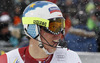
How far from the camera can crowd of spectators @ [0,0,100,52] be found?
5.86 m

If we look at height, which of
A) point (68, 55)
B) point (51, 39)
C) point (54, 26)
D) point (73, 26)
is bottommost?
point (73, 26)

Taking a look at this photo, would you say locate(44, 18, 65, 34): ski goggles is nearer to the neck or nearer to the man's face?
the man's face

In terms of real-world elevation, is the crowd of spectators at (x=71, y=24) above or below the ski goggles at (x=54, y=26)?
below

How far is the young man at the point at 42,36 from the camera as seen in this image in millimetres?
2846

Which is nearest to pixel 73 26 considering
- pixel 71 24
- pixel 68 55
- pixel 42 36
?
pixel 71 24

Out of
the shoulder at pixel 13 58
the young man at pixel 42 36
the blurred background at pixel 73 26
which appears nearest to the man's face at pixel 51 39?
the young man at pixel 42 36

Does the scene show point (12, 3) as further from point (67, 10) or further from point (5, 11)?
point (67, 10)

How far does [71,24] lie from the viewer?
6113 mm

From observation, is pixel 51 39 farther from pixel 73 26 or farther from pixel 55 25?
pixel 73 26

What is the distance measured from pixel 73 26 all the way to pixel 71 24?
11cm

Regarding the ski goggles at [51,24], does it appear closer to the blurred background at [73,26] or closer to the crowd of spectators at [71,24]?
the blurred background at [73,26]

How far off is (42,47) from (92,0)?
4095 mm

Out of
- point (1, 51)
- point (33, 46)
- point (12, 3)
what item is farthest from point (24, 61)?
point (12, 3)

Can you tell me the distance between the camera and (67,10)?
6.63 metres
